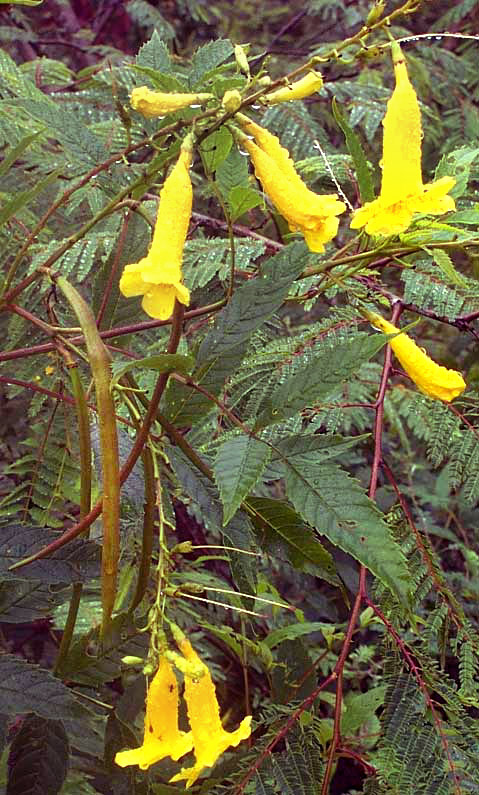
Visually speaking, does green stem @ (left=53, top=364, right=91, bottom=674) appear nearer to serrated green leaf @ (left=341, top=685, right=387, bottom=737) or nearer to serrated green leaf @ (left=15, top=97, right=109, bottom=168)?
serrated green leaf @ (left=15, top=97, right=109, bottom=168)

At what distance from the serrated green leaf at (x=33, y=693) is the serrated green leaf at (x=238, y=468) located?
248mm

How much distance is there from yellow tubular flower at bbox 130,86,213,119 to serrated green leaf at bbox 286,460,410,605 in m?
0.33

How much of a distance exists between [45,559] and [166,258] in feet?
1.01

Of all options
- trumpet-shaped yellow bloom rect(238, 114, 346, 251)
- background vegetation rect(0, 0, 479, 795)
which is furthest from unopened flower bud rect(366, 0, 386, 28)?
trumpet-shaped yellow bloom rect(238, 114, 346, 251)

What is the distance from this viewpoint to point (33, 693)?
28.0 inches

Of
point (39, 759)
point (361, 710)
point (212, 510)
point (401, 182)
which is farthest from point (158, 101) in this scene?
point (361, 710)

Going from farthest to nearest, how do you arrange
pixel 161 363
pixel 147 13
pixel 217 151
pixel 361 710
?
pixel 147 13 < pixel 361 710 < pixel 217 151 < pixel 161 363

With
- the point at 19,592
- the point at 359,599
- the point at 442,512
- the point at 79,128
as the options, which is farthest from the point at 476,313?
the point at 442,512

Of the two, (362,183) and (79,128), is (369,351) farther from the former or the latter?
(79,128)

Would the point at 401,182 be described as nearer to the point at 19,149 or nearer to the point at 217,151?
the point at 217,151

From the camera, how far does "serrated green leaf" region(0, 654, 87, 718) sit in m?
0.70

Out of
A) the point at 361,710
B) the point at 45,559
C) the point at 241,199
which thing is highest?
the point at 241,199

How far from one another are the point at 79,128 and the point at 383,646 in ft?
2.35

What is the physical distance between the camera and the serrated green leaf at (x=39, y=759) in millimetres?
779
